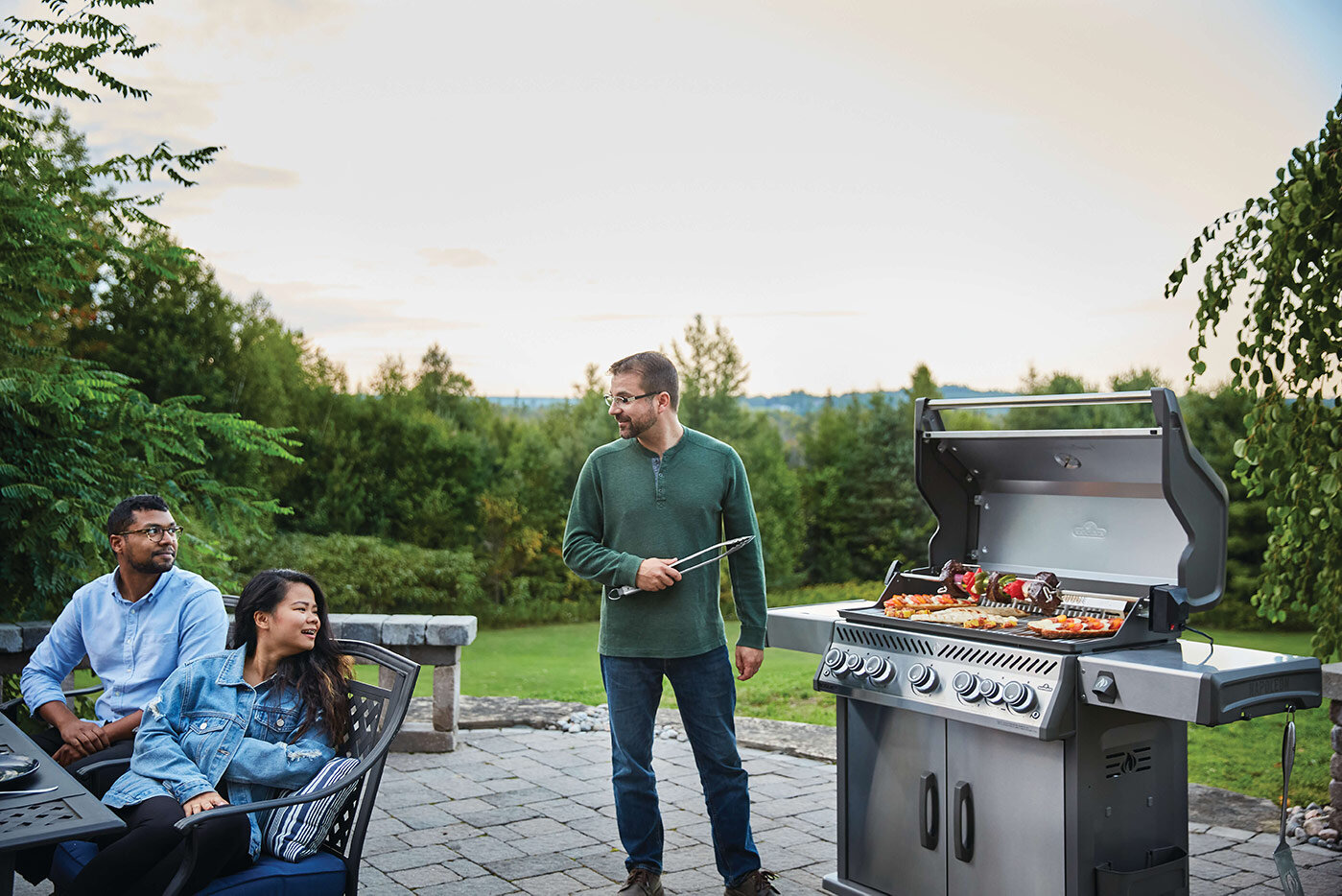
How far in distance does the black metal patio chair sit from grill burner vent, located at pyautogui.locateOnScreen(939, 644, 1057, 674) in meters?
1.48

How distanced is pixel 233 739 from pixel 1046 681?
204 centimetres

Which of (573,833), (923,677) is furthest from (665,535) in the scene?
(573,833)

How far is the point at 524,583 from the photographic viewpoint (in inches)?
571

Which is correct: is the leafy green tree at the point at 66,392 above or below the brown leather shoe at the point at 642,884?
above

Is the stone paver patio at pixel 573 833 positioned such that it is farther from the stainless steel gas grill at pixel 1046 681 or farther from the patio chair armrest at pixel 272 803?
the patio chair armrest at pixel 272 803

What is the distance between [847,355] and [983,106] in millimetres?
7593

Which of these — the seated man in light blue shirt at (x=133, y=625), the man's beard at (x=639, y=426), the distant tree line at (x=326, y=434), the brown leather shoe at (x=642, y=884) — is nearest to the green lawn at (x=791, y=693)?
the distant tree line at (x=326, y=434)

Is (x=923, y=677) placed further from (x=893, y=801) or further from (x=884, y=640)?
(x=893, y=801)

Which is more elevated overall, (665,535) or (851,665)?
(665,535)

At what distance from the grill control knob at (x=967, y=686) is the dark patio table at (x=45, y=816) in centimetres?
203

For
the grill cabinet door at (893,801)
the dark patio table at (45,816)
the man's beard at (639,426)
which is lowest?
the grill cabinet door at (893,801)

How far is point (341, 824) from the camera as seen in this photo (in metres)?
2.59

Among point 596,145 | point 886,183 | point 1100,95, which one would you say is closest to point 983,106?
point 1100,95

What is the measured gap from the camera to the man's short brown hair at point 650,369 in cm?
326
